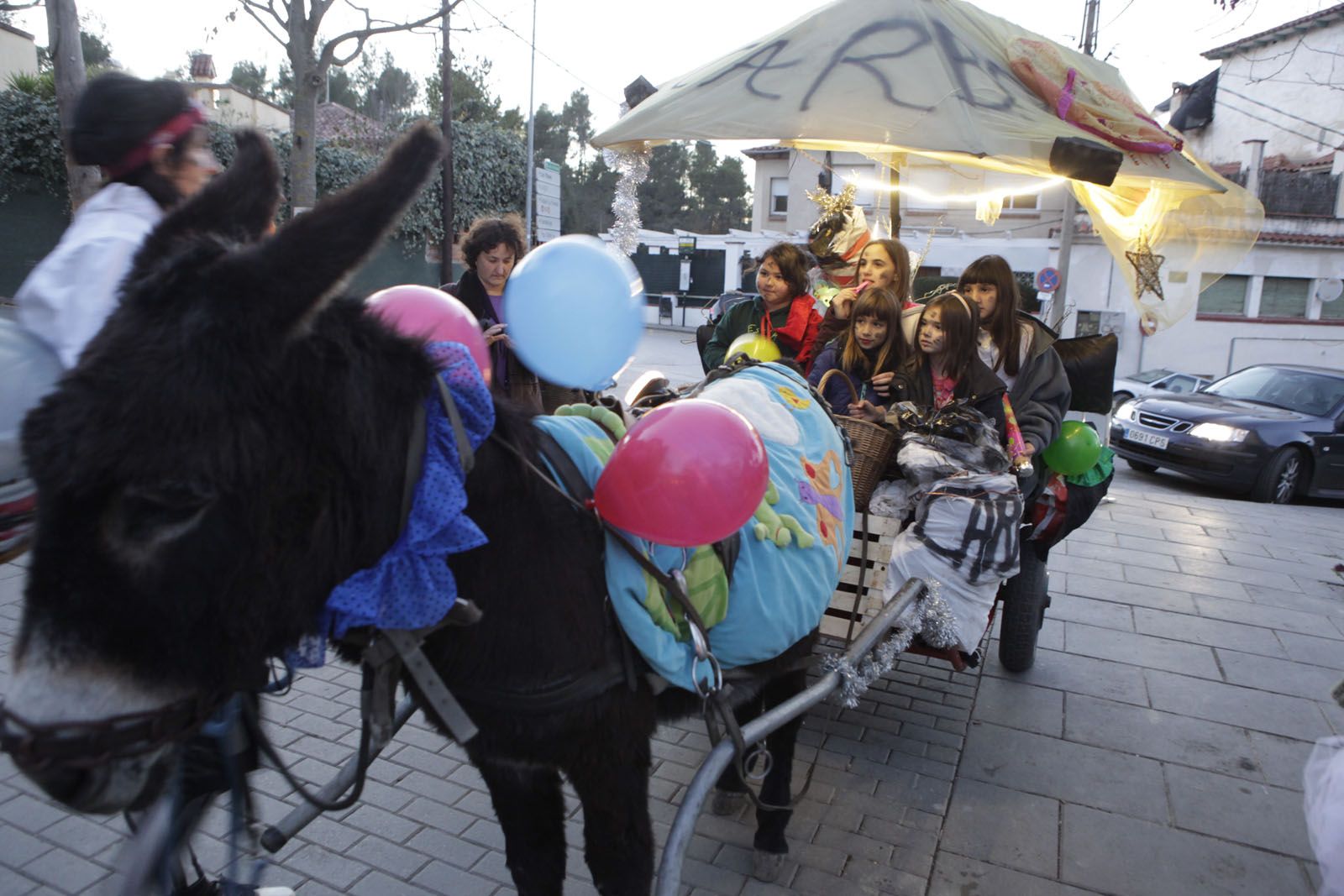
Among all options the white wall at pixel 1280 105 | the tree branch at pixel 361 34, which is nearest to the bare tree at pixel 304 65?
the tree branch at pixel 361 34

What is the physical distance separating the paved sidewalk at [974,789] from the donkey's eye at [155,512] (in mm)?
1885

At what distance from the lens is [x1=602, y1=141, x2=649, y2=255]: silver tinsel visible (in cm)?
377

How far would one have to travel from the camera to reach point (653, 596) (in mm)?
1704

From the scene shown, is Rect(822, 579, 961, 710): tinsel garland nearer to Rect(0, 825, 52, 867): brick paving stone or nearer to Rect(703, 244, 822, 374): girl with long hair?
Rect(703, 244, 822, 374): girl with long hair

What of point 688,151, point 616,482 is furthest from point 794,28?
point 688,151

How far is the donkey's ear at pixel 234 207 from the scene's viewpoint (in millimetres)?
1269

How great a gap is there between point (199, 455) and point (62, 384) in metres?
0.19

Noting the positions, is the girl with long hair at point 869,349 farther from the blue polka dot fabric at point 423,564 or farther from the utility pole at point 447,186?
the utility pole at point 447,186

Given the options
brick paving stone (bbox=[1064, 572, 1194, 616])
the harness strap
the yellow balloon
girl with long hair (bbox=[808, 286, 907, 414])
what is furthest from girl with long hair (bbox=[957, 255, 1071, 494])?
the harness strap

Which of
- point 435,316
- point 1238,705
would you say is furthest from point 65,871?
point 1238,705

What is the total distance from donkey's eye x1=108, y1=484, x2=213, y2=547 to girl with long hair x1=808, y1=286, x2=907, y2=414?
8.91 ft

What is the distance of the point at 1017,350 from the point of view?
12.0ft

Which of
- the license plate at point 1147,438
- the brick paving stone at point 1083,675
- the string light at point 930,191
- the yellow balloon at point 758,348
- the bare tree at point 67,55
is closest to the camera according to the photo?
the yellow balloon at point 758,348

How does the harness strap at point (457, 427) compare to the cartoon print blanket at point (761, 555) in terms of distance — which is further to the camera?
the cartoon print blanket at point (761, 555)
